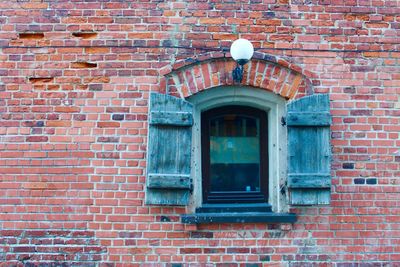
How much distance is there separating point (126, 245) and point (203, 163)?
1172mm

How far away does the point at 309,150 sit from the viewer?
4266mm

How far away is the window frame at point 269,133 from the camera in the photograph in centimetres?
445

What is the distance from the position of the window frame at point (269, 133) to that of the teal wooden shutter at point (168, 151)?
222 millimetres

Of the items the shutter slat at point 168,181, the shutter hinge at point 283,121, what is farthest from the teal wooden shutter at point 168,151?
the shutter hinge at point 283,121

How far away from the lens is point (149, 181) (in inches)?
164

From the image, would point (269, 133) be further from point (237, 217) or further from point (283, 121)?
point (237, 217)

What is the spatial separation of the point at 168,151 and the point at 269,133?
1.16 m

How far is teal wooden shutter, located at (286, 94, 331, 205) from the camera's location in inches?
167

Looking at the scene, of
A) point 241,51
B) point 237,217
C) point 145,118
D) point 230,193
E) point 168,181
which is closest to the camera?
point 241,51

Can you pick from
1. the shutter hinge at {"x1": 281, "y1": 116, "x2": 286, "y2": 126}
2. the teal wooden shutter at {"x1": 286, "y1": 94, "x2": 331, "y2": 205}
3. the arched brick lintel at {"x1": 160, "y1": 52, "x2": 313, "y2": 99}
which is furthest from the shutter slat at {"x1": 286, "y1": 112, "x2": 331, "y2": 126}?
the arched brick lintel at {"x1": 160, "y1": 52, "x2": 313, "y2": 99}

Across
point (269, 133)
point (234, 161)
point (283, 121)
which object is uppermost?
point (283, 121)

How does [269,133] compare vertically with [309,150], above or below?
above

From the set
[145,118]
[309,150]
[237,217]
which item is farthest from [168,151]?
[309,150]

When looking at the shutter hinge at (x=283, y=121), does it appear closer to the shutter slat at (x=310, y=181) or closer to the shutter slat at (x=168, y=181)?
the shutter slat at (x=310, y=181)
